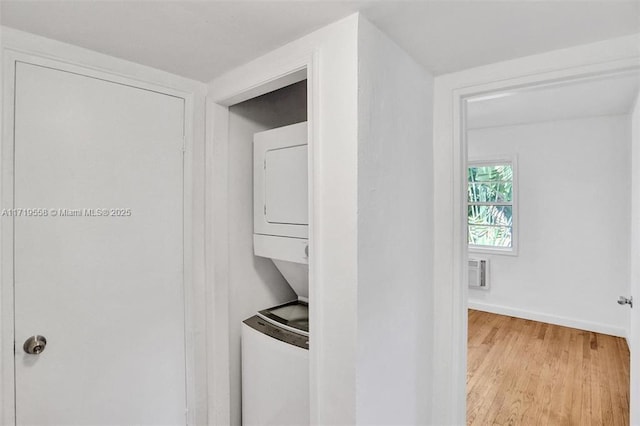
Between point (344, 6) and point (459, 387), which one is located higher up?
point (344, 6)

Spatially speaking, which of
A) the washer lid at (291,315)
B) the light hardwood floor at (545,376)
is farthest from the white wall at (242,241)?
the light hardwood floor at (545,376)

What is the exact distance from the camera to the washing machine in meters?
1.51

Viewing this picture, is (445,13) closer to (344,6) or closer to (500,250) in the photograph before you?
(344,6)

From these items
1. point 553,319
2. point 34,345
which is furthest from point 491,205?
point 34,345

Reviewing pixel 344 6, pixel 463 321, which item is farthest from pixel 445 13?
pixel 463 321

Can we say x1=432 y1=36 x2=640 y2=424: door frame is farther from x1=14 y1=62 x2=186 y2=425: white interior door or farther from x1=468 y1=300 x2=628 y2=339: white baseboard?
x1=468 y1=300 x2=628 y2=339: white baseboard

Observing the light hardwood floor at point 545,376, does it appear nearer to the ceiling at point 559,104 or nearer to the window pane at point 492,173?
the window pane at point 492,173

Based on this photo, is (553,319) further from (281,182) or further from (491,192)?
(281,182)

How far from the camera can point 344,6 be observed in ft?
3.61

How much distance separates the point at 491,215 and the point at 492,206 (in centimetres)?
12

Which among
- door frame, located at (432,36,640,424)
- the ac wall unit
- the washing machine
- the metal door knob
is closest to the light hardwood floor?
the ac wall unit

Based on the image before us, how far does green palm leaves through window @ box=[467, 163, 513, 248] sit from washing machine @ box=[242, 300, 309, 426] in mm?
3389

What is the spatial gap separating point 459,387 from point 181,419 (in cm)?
146

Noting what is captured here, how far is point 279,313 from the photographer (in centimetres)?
188
